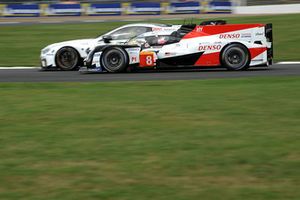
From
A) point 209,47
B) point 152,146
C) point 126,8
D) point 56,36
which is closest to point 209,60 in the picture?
point 209,47

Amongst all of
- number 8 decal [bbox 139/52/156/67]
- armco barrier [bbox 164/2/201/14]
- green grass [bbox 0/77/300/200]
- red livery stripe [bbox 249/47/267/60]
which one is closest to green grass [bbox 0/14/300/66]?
red livery stripe [bbox 249/47/267/60]

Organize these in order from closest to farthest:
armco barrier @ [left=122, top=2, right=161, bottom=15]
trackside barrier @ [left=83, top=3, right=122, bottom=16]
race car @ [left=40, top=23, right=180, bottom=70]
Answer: race car @ [left=40, top=23, right=180, bottom=70] < armco barrier @ [left=122, top=2, right=161, bottom=15] < trackside barrier @ [left=83, top=3, right=122, bottom=16]

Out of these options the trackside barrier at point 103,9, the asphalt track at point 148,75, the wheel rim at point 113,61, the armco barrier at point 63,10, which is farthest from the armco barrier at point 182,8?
the wheel rim at point 113,61

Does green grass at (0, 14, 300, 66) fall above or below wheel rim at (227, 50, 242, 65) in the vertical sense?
above

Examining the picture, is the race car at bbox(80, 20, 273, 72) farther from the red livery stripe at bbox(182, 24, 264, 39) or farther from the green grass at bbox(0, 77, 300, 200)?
the green grass at bbox(0, 77, 300, 200)

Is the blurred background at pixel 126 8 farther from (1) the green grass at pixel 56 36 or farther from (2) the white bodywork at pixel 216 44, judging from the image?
(2) the white bodywork at pixel 216 44

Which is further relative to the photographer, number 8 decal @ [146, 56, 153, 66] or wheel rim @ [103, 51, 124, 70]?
wheel rim @ [103, 51, 124, 70]

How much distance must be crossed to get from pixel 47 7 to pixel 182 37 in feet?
88.6

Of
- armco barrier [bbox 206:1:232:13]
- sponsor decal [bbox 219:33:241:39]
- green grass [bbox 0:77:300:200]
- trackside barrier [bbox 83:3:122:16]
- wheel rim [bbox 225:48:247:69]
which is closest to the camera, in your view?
green grass [bbox 0:77:300:200]

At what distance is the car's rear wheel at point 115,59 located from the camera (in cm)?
1523

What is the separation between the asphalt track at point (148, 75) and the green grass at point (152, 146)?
3675mm

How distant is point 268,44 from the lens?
49.3ft

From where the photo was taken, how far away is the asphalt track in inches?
551

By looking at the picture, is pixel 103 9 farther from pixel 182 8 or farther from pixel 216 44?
pixel 216 44
